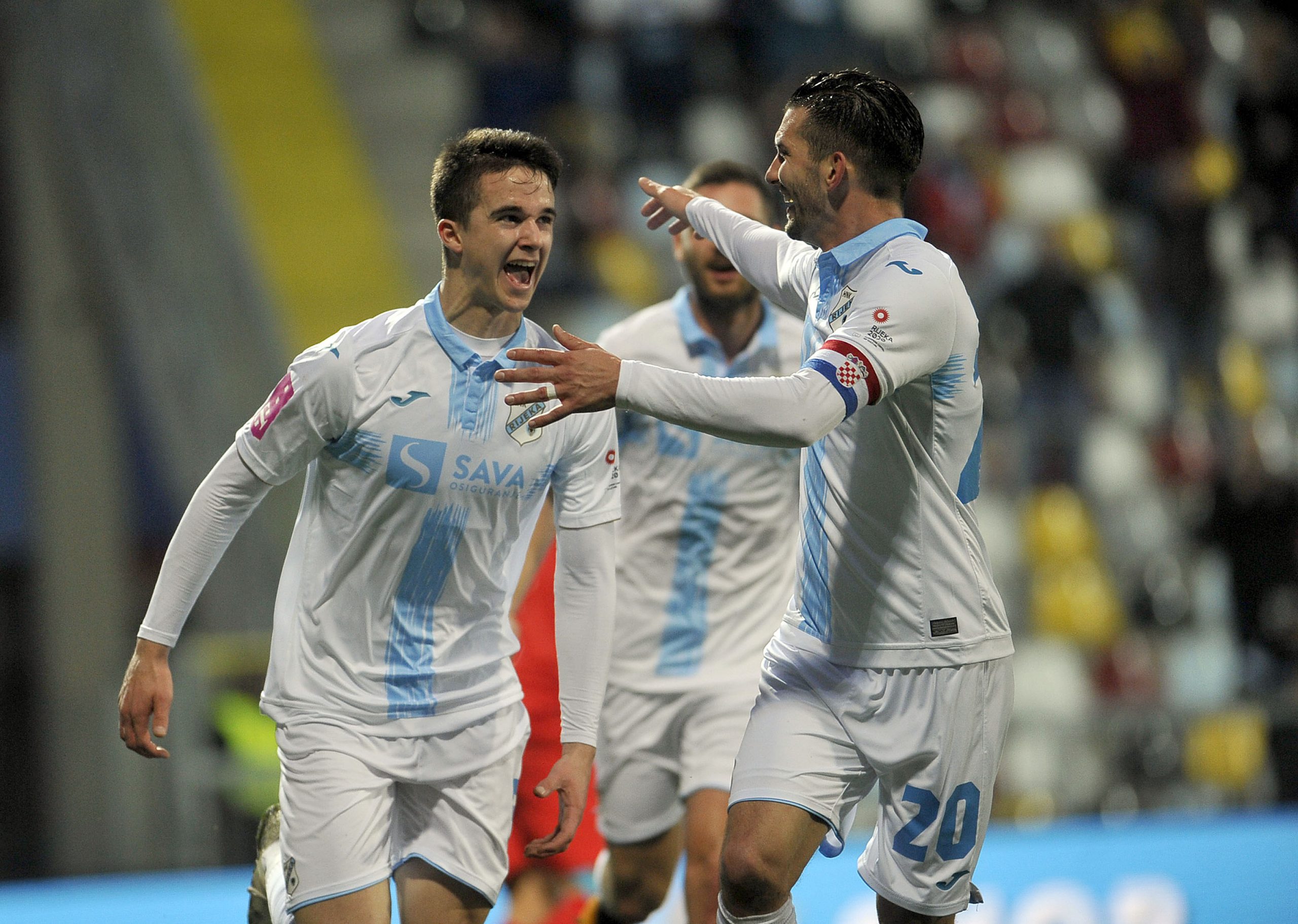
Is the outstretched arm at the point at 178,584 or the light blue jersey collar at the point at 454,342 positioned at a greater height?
the light blue jersey collar at the point at 454,342

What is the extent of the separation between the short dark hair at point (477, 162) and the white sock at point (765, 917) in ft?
5.08

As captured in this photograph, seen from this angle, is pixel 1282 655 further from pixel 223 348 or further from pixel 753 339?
pixel 223 348

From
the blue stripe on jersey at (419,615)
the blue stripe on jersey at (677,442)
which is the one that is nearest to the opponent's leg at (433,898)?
the blue stripe on jersey at (419,615)

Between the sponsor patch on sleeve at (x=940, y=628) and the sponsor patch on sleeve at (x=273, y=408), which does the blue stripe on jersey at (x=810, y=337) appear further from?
the sponsor patch on sleeve at (x=273, y=408)

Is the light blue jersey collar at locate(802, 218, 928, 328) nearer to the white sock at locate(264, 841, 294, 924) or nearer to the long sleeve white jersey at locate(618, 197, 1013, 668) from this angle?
the long sleeve white jersey at locate(618, 197, 1013, 668)

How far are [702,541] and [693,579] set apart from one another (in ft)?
0.35

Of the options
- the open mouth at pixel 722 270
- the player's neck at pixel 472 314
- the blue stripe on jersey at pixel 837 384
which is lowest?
the blue stripe on jersey at pixel 837 384

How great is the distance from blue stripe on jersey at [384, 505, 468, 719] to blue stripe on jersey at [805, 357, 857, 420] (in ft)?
2.70

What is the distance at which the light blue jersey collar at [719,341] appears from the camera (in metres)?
4.00

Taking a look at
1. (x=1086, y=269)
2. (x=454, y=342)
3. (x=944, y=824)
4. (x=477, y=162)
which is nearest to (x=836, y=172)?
(x=477, y=162)

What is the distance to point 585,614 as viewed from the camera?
314 centimetres

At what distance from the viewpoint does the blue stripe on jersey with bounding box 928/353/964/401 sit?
288cm

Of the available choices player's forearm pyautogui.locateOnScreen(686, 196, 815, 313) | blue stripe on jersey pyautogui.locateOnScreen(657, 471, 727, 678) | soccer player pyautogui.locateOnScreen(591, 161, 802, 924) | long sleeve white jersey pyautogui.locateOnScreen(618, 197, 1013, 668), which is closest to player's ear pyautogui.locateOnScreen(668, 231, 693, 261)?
soccer player pyautogui.locateOnScreen(591, 161, 802, 924)

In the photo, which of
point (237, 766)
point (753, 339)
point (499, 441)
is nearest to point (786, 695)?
point (499, 441)
